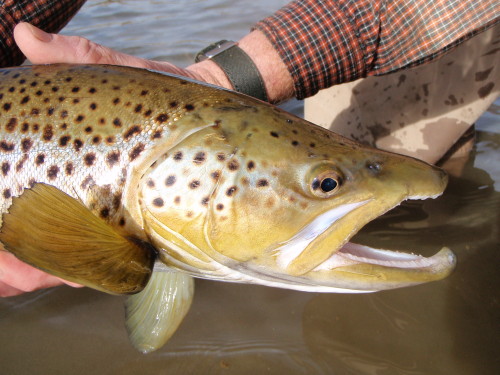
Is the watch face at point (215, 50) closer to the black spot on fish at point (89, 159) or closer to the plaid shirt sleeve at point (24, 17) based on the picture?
the plaid shirt sleeve at point (24, 17)

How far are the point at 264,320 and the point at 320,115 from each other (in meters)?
1.87

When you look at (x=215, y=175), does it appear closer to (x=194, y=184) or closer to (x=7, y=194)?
(x=194, y=184)

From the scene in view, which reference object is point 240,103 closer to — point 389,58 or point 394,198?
point 394,198

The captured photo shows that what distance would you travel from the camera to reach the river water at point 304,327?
2.07 metres

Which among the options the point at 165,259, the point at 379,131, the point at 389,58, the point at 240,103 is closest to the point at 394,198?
the point at 240,103

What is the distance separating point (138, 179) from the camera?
1.58 m

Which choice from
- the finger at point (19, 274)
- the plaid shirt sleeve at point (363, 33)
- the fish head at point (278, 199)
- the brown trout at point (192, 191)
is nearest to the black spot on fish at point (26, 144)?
the brown trout at point (192, 191)

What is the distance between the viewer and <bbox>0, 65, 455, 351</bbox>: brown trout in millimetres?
1532

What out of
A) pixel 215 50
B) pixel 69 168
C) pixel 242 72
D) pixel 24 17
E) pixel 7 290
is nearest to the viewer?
pixel 69 168

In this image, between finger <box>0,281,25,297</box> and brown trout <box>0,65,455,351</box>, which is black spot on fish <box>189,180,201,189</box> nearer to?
brown trout <box>0,65,455,351</box>

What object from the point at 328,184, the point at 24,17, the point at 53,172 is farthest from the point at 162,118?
the point at 24,17

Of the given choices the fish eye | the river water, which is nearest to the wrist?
the river water

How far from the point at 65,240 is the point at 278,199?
721mm

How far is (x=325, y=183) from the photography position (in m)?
1.54
